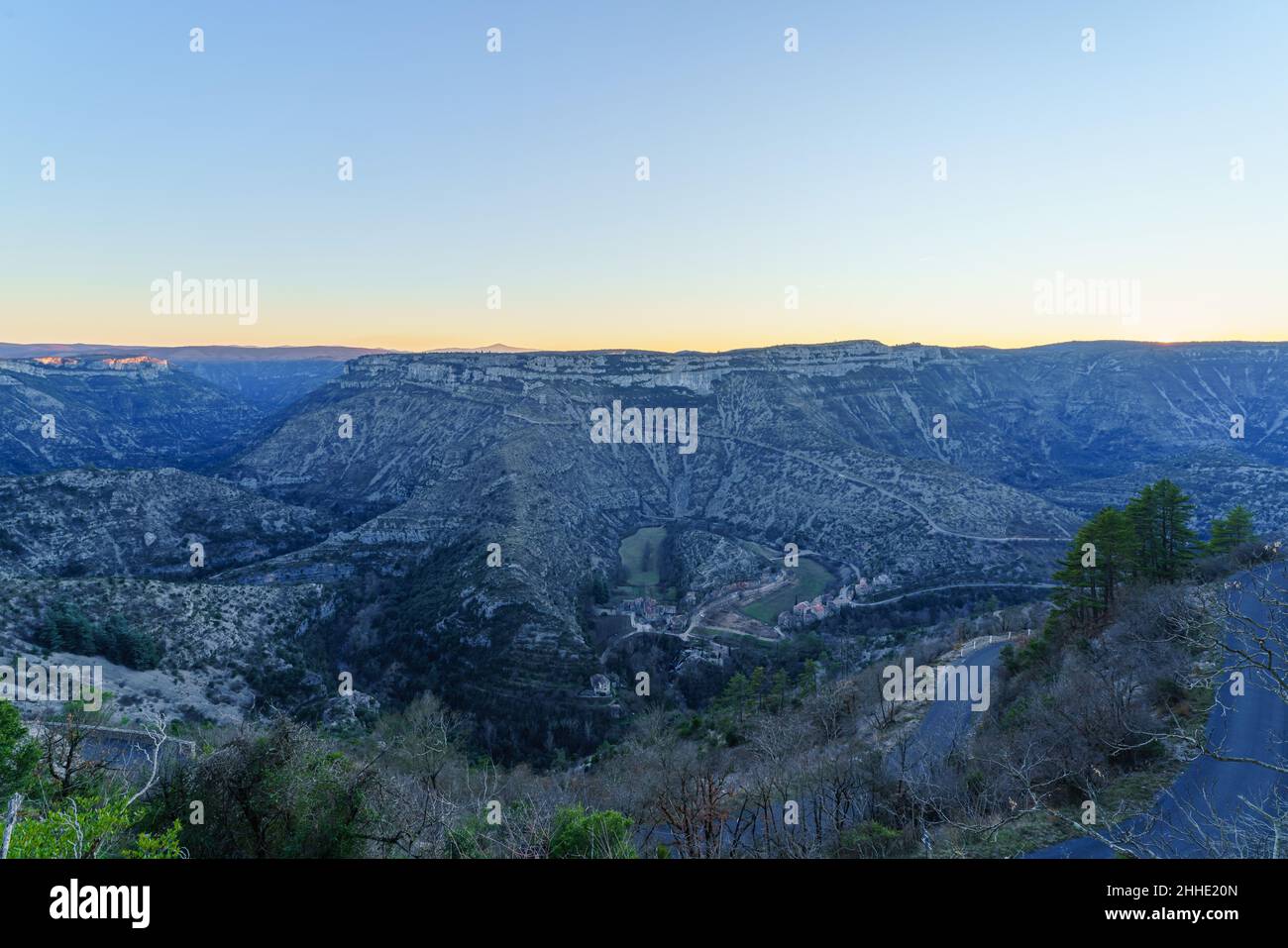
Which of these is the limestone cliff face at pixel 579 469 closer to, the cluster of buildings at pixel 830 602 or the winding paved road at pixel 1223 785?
the cluster of buildings at pixel 830 602

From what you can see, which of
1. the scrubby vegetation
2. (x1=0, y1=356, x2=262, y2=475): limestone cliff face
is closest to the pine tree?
the scrubby vegetation

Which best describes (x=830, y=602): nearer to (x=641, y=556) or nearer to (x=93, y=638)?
(x=641, y=556)

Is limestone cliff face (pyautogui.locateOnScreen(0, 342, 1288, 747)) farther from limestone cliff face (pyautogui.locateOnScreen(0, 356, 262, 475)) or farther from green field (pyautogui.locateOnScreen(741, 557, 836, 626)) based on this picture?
green field (pyautogui.locateOnScreen(741, 557, 836, 626))

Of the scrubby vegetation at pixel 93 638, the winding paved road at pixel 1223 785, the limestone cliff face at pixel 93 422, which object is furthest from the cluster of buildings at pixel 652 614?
the limestone cliff face at pixel 93 422

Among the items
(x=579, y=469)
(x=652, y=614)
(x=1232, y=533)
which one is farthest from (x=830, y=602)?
(x=579, y=469)
